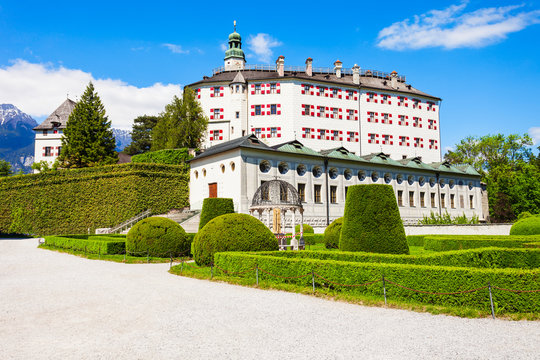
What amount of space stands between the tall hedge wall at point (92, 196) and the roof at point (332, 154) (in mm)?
3731

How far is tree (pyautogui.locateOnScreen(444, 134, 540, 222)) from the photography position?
49.7m

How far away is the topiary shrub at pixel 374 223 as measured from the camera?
14273mm

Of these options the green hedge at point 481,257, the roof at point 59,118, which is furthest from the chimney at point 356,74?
the green hedge at point 481,257

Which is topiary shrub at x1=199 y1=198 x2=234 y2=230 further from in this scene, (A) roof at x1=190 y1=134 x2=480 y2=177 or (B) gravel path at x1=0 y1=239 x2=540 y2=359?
(B) gravel path at x1=0 y1=239 x2=540 y2=359

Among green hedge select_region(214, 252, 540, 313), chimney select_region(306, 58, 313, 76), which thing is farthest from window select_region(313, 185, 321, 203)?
green hedge select_region(214, 252, 540, 313)

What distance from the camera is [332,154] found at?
123 ft

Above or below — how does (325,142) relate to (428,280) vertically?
above

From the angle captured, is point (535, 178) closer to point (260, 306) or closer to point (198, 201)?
point (198, 201)

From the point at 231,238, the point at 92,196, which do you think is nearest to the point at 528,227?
the point at 231,238

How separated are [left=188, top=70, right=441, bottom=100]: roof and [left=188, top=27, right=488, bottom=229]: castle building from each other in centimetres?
15

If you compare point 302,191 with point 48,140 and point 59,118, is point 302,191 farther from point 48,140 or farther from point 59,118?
point 59,118

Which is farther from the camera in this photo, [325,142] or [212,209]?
[325,142]

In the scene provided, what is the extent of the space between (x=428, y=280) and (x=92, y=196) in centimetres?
3358

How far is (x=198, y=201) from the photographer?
1403 inches
